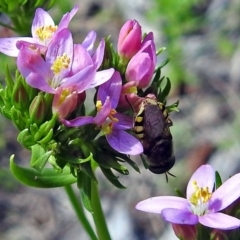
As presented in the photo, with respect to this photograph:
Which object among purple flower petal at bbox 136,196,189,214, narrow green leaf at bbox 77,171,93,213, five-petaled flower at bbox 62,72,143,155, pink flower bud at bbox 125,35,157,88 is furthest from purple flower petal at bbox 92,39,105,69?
purple flower petal at bbox 136,196,189,214

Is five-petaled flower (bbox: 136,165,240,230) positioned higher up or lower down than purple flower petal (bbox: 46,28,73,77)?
lower down

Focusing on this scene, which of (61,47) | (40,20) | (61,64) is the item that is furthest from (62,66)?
(40,20)

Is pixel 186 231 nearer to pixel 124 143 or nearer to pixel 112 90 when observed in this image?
pixel 124 143

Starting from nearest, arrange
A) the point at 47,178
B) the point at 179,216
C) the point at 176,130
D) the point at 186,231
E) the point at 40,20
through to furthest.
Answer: the point at 179,216
the point at 186,231
the point at 47,178
the point at 40,20
the point at 176,130

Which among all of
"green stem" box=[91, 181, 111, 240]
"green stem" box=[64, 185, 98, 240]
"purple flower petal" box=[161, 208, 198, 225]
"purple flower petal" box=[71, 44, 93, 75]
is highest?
"purple flower petal" box=[71, 44, 93, 75]

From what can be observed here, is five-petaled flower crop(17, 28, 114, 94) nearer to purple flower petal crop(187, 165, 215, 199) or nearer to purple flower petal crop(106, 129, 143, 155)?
purple flower petal crop(106, 129, 143, 155)

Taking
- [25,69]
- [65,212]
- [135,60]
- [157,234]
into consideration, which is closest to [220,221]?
[135,60]

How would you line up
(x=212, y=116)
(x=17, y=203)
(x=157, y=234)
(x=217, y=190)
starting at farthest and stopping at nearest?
(x=212, y=116)
(x=17, y=203)
(x=157, y=234)
(x=217, y=190)

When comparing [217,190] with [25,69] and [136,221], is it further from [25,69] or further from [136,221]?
[136,221]
